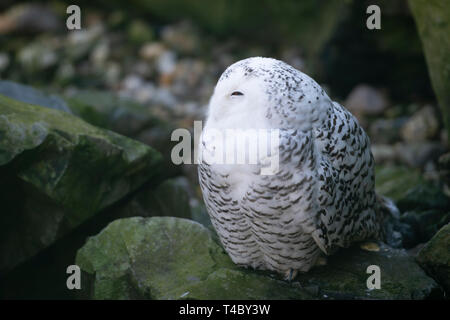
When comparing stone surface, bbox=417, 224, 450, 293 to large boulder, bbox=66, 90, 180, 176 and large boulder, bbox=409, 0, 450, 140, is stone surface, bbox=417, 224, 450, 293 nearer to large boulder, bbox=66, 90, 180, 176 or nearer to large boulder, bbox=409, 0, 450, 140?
large boulder, bbox=409, 0, 450, 140

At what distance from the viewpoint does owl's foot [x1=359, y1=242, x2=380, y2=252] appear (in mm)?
2762

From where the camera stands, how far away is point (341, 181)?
2.36 metres

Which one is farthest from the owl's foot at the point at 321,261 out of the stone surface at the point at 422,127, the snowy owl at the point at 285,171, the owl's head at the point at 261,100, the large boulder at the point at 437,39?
the stone surface at the point at 422,127

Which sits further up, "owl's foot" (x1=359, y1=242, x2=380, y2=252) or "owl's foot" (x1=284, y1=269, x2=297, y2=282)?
"owl's foot" (x1=359, y1=242, x2=380, y2=252)

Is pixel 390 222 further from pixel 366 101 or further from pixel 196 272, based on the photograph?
pixel 366 101

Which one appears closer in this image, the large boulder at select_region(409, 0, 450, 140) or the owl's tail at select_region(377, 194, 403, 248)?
the owl's tail at select_region(377, 194, 403, 248)

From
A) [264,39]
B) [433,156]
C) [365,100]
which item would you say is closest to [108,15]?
[264,39]

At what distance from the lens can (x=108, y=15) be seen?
26.5 feet

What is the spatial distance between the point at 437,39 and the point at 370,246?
63.2 inches

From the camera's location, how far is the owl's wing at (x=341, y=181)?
7.41 feet

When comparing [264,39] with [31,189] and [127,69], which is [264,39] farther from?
[31,189]

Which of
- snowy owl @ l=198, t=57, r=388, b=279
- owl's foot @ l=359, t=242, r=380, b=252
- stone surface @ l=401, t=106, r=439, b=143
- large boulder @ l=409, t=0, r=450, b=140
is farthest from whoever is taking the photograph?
stone surface @ l=401, t=106, r=439, b=143

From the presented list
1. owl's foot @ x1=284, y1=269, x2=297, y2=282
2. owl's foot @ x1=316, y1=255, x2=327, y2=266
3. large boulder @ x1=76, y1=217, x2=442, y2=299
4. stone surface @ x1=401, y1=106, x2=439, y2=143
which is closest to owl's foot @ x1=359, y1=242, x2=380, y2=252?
large boulder @ x1=76, y1=217, x2=442, y2=299

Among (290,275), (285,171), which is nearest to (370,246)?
(290,275)
